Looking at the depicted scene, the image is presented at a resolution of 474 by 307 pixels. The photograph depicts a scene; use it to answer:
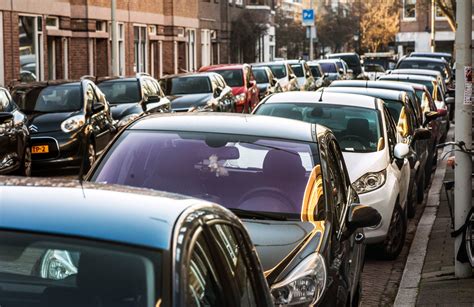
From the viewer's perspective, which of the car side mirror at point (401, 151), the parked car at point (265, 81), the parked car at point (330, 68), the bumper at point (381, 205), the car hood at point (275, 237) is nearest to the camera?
the car hood at point (275, 237)

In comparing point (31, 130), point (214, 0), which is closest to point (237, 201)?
point (31, 130)

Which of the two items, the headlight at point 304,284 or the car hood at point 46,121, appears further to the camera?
the car hood at point 46,121

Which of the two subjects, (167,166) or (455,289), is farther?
(455,289)

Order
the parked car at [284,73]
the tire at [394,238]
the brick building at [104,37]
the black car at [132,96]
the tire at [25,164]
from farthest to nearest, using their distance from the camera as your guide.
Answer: the parked car at [284,73], the brick building at [104,37], the black car at [132,96], the tire at [25,164], the tire at [394,238]

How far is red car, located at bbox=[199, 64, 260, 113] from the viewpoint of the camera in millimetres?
29766

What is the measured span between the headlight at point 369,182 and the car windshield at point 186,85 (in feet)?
49.3

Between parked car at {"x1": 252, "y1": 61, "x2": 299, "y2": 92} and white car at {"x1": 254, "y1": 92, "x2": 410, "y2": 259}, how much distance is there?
78.2 ft

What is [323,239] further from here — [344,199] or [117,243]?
[117,243]

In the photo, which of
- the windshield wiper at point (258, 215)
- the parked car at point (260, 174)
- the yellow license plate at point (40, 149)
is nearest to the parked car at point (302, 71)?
the yellow license plate at point (40, 149)

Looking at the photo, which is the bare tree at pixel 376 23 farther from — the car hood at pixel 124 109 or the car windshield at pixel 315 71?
the car hood at pixel 124 109

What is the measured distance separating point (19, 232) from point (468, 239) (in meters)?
6.89

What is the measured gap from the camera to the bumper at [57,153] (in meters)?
17.9

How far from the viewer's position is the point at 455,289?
9.44 m

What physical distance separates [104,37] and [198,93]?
14.7 meters
